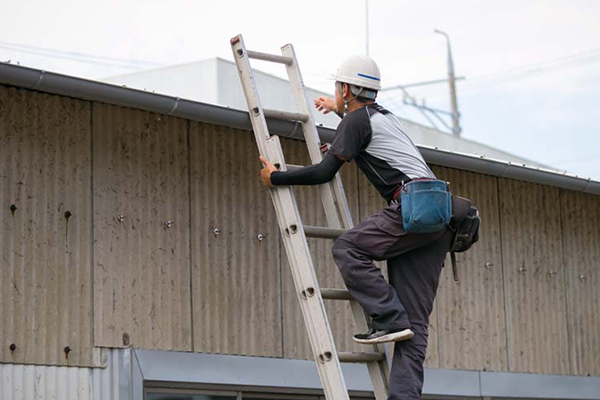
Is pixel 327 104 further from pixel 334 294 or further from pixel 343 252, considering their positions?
pixel 334 294

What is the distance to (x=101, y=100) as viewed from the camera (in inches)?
361

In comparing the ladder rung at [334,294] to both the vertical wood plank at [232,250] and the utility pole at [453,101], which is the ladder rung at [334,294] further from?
the utility pole at [453,101]

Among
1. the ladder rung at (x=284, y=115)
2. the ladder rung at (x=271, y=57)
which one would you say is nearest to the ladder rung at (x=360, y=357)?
the ladder rung at (x=284, y=115)

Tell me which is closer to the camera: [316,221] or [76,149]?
[76,149]

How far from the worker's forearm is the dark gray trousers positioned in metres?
0.38

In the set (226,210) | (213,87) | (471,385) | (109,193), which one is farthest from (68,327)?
(213,87)

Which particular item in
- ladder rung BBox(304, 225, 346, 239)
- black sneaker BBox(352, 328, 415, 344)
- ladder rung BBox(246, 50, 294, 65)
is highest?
ladder rung BBox(246, 50, 294, 65)

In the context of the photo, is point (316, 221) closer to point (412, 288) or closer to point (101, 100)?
point (101, 100)

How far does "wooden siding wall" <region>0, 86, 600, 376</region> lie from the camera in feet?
29.9

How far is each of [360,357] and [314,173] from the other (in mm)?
1183

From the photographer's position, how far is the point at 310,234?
8.09m

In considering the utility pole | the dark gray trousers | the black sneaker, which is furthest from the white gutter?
the utility pole

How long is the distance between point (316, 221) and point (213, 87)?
17.4 ft

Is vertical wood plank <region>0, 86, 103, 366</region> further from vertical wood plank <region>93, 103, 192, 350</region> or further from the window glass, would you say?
the window glass
